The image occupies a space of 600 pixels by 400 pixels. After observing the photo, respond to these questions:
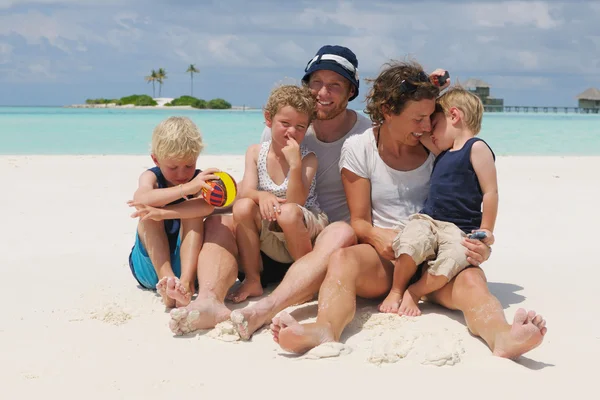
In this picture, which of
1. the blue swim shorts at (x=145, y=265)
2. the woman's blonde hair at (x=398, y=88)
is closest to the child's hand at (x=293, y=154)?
the woman's blonde hair at (x=398, y=88)

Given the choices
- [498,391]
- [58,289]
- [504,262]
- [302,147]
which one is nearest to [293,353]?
[498,391]

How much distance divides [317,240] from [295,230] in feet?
0.46

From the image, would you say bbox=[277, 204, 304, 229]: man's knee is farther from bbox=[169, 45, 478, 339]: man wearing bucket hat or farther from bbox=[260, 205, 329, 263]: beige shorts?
bbox=[169, 45, 478, 339]: man wearing bucket hat

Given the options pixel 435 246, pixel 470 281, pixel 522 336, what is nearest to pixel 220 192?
pixel 435 246

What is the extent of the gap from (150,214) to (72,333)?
76 cm

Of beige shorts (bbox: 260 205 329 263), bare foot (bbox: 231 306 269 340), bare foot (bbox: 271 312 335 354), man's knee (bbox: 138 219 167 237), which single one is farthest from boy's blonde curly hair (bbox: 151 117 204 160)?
bare foot (bbox: 271 312 335 354)

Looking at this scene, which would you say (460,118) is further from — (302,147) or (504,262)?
(504,262)

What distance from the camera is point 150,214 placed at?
147 inches

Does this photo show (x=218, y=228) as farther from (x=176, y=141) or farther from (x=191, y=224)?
(x=176, y=141)

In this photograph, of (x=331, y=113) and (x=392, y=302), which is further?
(x=331, y=113)

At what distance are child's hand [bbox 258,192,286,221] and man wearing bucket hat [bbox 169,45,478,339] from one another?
0.29 metres

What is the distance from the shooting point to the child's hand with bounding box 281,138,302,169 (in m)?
3.82

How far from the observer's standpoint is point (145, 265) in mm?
4086

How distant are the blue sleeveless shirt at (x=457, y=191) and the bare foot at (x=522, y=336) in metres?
0.85
